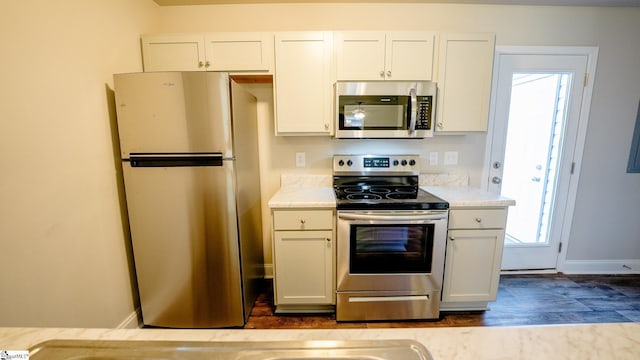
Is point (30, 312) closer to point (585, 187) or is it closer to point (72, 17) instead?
point (72, 17)

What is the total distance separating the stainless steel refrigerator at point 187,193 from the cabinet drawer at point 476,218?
1517 millimetres

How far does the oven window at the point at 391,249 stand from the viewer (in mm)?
1789

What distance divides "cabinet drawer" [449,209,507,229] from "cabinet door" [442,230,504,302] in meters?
0.05

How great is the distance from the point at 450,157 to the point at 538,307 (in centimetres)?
140

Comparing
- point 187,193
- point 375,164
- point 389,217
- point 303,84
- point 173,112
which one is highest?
point 303,84

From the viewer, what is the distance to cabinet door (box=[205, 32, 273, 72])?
195cm

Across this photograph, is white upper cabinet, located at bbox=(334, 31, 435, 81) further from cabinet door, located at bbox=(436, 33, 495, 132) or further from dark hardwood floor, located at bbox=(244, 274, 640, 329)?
Answer: dark hardwood floor, located at bbox=(244, 274, 640, 329)

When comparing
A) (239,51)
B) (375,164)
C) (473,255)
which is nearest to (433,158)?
(375,164)

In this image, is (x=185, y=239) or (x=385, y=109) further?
(x=385, y=109)

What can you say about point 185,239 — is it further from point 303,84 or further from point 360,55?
point 360,55

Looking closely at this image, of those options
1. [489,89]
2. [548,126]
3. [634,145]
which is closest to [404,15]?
[489,89]

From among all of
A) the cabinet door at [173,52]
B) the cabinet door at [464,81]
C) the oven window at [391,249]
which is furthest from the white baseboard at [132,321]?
the cabinet door at [464,81]

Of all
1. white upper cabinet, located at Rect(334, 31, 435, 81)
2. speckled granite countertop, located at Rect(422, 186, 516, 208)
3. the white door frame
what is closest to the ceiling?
the white door frame

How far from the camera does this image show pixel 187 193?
1639 mm
